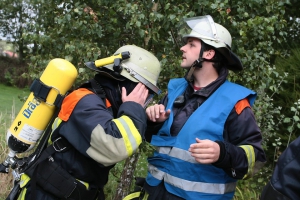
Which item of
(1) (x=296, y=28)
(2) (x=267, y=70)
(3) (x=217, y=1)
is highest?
(3) (x=217, y=1)

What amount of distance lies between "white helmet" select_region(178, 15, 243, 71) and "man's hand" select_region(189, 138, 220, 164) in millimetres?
755

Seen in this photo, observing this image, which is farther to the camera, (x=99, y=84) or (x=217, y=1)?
Result: (x=217, y=1)

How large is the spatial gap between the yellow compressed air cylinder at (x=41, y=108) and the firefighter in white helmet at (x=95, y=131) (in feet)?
0.41

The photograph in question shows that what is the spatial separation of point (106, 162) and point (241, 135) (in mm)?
855

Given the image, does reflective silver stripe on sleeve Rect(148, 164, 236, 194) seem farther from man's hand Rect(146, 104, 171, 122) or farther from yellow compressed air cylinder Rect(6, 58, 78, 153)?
yellow compressed air cylinder Rect(6, 58, 78, 153)

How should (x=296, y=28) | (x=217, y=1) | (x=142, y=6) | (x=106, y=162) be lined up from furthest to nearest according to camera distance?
(x=296, y=28) → (x=142, y=6) → (x=217, y=1) → (x=106, y=162)

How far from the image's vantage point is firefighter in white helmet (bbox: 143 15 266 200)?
228cm

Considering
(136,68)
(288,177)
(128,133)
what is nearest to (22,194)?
(128,133)

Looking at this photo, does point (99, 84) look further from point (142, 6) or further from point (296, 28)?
point (296, 28)

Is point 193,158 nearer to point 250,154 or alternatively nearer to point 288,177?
point 250,154

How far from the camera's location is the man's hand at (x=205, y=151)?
83.4 inches

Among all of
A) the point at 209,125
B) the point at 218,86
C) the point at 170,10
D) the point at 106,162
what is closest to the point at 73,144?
the point at 106,162

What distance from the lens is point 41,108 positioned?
102 inches

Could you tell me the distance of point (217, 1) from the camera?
11.1ft
